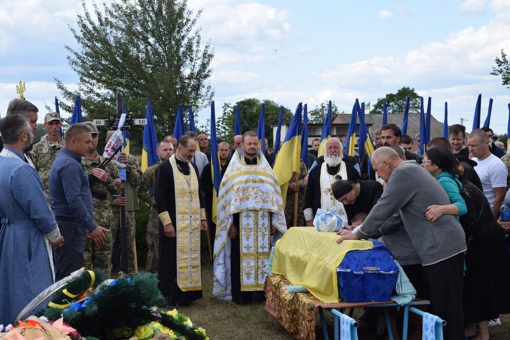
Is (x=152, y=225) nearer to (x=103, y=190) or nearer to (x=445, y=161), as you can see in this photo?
(x=103, y=190)

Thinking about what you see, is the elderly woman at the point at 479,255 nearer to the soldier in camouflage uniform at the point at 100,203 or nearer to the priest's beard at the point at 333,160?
the priest's beard at the point at 333,160

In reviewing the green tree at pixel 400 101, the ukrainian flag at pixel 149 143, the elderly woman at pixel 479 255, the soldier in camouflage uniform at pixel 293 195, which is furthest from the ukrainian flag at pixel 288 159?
the green tree at pixel 400 101

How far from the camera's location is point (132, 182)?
928 cm

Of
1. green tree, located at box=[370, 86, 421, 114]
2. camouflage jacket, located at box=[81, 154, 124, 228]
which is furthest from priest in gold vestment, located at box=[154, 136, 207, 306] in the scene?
green tree, located at box=[370, 86, 421, 114]

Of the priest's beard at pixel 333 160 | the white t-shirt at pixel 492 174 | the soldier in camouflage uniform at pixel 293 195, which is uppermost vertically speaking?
the priest's beard at pixel 333 160

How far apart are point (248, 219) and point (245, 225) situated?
0.09m

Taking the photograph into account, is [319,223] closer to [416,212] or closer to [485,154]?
[416,212]

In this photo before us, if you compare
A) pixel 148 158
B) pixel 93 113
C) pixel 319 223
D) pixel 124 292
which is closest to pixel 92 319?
pixel 124 292

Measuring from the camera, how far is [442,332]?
4.89 m

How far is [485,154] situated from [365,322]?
227 cm

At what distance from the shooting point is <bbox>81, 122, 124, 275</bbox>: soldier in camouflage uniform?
7129 millimetres

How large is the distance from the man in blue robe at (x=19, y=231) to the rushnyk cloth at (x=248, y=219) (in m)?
3.61

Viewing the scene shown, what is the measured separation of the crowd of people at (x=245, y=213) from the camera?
4.75m

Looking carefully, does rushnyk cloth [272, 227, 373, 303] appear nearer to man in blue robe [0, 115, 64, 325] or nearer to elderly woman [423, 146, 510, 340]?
elderly woman [423, 146, 510, 340]
